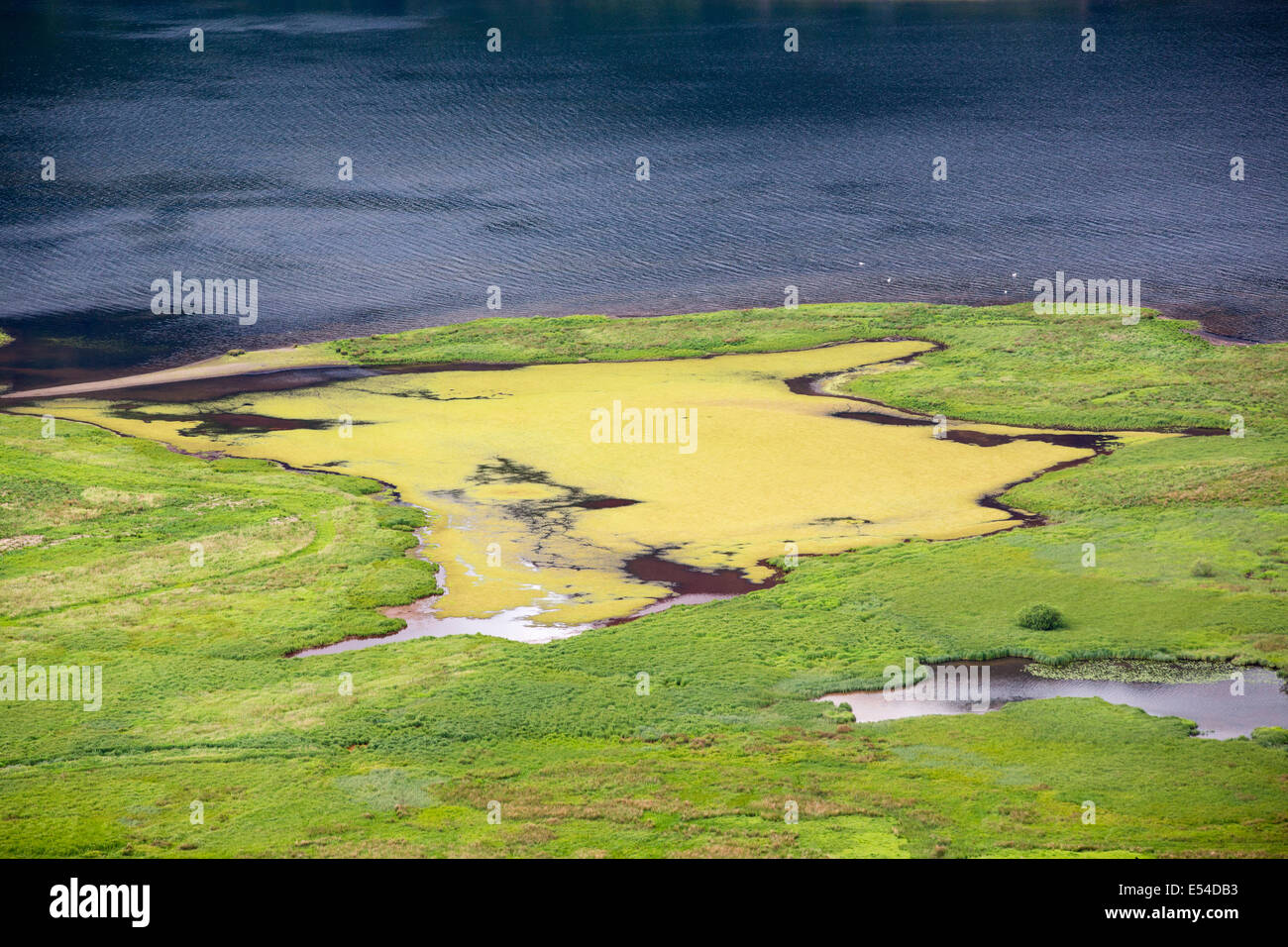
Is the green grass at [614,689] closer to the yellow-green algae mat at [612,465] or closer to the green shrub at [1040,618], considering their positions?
the green shrub at [1040,618]

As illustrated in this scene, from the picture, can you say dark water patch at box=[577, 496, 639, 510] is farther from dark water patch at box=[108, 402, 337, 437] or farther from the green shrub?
dark water patch at box=[108, 402, 337, 437]

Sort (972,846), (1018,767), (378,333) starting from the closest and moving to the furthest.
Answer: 1. (972,846)
2. (1018,767)
3. (378,333)

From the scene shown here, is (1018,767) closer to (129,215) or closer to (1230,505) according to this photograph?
(1230,505)

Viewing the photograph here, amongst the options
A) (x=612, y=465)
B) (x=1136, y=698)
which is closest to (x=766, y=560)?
(x=612, y=465)

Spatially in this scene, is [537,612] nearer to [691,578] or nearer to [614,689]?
[691,578]

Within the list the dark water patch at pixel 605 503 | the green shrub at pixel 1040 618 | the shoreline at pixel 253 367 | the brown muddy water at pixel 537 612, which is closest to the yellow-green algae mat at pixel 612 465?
the dark water patch at pixel 605 503

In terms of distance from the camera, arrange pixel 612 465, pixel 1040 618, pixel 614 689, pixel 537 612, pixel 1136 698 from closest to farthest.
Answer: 1. pixel 1136 698
2. pixel 614 689
3. pixel 1040 618
4. pixel 537 612
5. pixel 612 465
